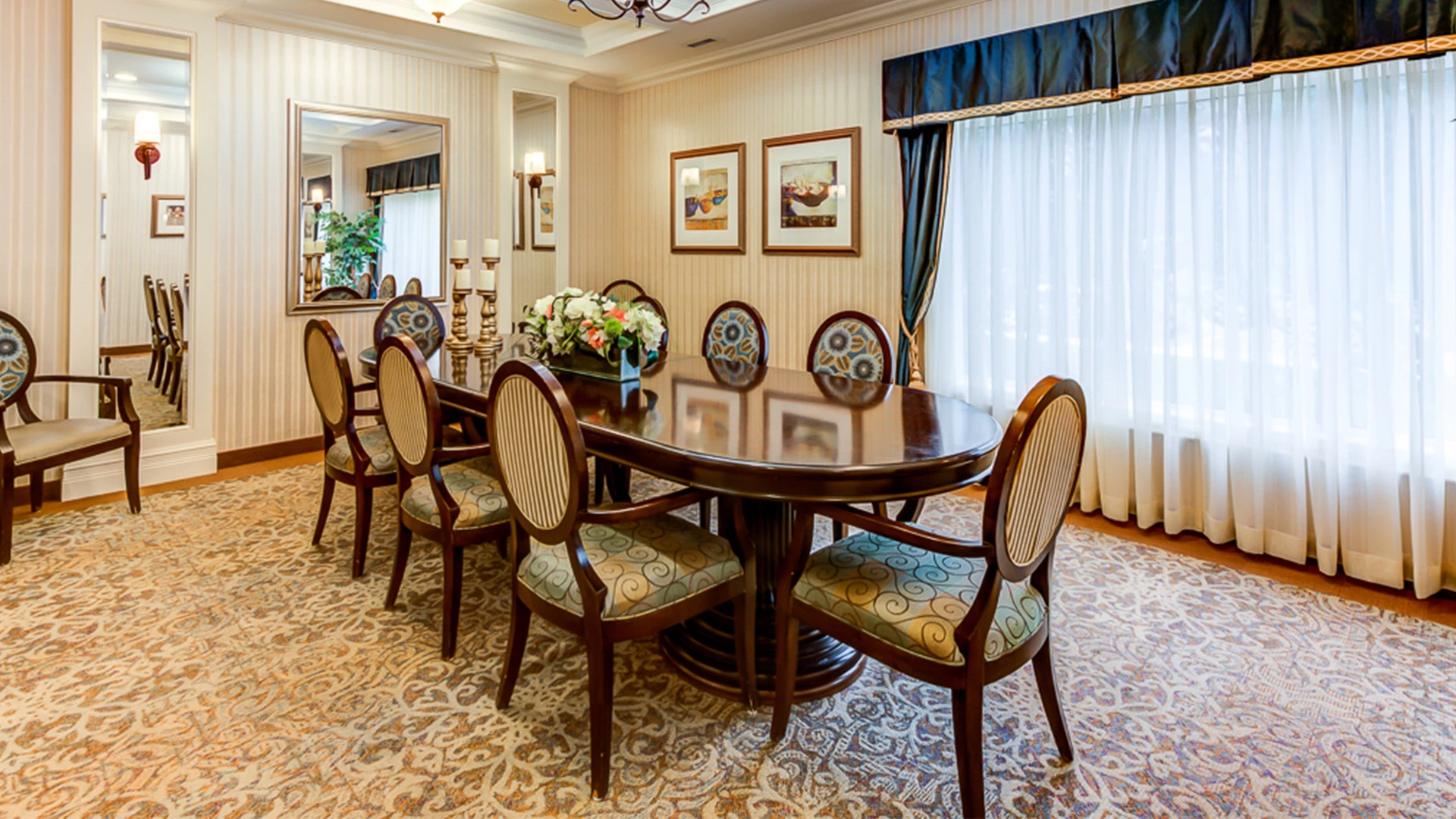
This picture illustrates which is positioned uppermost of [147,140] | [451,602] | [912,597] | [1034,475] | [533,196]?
[533,196]

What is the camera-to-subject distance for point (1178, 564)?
3.28m

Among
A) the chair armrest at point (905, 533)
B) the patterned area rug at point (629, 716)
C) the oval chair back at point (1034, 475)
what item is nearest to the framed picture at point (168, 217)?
the patterned area rug at point (629, 716)

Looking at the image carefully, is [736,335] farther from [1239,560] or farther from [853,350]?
[1239,560]

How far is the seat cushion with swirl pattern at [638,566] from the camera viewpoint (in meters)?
1.89

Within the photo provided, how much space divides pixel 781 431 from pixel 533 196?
13.8ft

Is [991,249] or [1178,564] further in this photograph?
[991,249]

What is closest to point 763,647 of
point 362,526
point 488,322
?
point 362,526

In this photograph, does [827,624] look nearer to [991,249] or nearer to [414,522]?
[414,522]

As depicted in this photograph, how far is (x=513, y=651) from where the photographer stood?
215cm

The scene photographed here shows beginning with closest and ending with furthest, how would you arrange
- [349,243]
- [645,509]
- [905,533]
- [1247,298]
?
[905,533] < [645,509] < [1247,298] < [349,243]

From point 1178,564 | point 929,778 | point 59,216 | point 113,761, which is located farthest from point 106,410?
point 1178,564

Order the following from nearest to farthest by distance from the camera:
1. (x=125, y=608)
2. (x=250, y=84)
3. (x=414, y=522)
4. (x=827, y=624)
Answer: (x=827, y=624) → (x=414, y=522) → (x=125, y=608) → (x=250, y=84)

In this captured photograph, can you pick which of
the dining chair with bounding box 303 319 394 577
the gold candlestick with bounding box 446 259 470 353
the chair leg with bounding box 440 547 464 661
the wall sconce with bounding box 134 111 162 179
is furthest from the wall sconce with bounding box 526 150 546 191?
the chair leg with bounding box 440 547 464 661

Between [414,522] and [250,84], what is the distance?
10.9 feet
